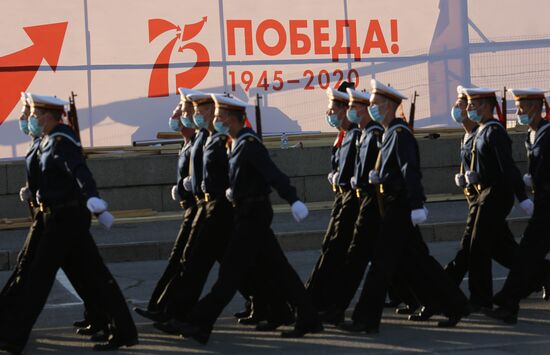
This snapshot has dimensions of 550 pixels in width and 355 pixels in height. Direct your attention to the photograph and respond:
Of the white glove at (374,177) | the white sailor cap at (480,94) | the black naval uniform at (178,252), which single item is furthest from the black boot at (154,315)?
the white sailor cap at (480,94)

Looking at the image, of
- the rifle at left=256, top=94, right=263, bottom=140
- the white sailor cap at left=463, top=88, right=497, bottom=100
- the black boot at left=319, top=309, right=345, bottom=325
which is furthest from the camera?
the rifle at left=256, top=94, right=263, bottom=140

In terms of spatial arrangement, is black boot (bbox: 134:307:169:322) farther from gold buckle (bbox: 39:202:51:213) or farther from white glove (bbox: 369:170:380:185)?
white glove (bbox: 369:170:380:185)

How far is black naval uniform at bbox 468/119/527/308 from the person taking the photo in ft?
35.2

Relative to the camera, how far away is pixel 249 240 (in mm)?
9945

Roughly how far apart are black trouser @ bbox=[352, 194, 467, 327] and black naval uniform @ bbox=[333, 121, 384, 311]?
0.18 metres

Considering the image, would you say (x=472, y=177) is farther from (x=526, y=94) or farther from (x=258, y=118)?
(x=258, y=118)

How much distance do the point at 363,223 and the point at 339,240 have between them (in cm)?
37

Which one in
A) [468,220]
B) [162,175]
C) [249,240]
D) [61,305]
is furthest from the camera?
[162,175]

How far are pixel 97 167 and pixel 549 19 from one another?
754 centimetres

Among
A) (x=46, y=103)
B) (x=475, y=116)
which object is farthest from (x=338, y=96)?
(x=46, y=103)

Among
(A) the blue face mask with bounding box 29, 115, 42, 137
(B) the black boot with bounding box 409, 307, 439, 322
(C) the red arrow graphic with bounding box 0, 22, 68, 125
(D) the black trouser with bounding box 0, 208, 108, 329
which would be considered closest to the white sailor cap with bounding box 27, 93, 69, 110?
(A) the blue face mask with bounding box 29, 115, 42, 137

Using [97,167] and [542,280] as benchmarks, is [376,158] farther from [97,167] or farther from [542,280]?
[97,167]

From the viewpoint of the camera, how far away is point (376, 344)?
975cm

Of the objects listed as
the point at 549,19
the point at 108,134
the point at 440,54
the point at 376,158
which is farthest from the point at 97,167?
the point at 376,158
